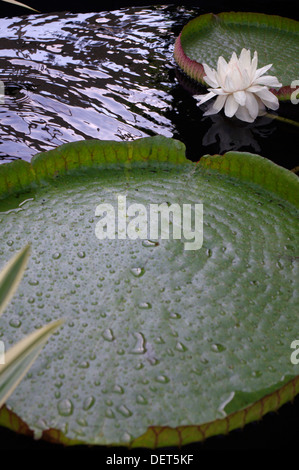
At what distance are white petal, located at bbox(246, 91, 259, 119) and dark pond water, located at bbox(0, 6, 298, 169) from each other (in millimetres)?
71

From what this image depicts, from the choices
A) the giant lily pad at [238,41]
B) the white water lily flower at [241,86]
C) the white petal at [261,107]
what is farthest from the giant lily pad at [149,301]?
the giant lily pad at [238,41]

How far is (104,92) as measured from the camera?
205 cm

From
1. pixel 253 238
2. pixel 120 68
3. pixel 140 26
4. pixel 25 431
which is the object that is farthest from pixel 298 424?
pixel 140 26

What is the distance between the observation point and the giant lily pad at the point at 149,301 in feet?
2.59

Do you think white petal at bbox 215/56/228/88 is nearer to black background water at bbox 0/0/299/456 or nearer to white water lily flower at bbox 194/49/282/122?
white water lily flower at bbox 194/49/282/122

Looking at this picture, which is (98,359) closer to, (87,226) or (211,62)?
(87,226)

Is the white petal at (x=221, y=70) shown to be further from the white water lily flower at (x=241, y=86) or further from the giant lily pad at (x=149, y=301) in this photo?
the giant lily pad at (x=149, y=301)

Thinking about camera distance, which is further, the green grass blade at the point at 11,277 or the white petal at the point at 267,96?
the white petal at the point at 267,96

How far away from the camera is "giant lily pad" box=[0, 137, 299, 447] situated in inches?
31.1

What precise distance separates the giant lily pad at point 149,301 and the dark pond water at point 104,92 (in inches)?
16.1

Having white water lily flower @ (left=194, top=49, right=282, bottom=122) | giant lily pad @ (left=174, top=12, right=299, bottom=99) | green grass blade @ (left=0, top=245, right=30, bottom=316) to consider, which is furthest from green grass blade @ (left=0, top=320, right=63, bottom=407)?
giant lily pad @ (left=174, top=12, right=299, bottom=99)

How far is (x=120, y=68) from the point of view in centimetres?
225

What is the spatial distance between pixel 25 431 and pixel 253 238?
646 mm

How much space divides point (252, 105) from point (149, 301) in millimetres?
1122
